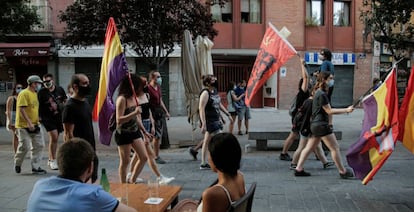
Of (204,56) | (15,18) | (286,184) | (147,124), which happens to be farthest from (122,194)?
(15,18)

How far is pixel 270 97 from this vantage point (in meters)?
23.4

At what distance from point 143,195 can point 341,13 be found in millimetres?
22479

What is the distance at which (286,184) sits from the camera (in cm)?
636

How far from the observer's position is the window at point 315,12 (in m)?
23.1

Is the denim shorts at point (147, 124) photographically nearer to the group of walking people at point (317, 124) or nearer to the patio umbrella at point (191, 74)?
the group of walking people at point (317, 124)

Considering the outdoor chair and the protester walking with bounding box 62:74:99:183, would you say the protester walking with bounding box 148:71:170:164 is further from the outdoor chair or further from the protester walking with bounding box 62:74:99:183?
the outdoor chair

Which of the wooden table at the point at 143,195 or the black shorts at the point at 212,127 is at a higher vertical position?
the black shorts at the point at 212,127

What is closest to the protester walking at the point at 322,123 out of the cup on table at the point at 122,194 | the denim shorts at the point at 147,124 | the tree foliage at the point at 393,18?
the denim shorts at the point at 147,124

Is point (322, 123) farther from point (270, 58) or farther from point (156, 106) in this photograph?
point (156, 106)

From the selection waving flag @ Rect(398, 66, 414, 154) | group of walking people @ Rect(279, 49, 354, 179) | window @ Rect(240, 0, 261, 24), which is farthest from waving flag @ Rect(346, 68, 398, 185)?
window @ Rect(240, 0, 261, 24)

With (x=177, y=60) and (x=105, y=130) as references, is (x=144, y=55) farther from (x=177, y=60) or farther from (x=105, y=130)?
(x=177, y=60)

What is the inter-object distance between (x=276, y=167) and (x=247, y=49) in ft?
50.1

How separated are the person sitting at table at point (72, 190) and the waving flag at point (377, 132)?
3.06 m

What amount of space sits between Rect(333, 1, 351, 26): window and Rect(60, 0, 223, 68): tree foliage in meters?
14.2
